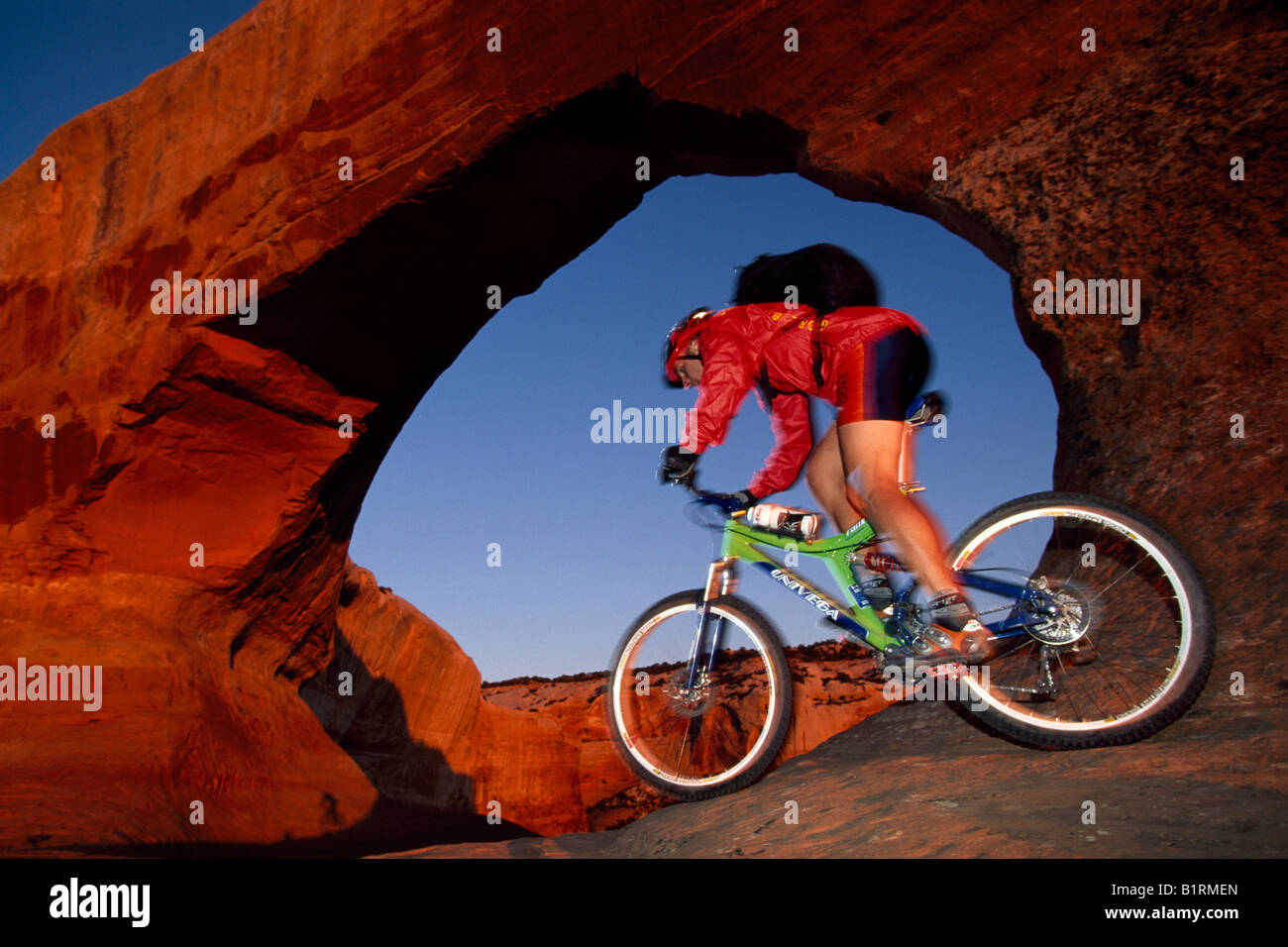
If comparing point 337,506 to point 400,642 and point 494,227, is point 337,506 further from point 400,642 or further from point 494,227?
point 400,642

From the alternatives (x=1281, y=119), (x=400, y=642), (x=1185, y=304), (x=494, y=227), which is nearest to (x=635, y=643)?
(x=1185, y=304)

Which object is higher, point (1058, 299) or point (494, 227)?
point (494, 227)

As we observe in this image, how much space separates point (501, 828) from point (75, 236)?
8729mm

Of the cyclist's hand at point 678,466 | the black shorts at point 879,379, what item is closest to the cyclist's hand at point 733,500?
the cyclist's hand at point 678,466

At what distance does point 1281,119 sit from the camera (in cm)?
351

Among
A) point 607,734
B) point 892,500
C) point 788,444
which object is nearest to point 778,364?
point 788,444

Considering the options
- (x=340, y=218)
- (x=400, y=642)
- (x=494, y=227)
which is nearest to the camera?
(x=340, y=218)

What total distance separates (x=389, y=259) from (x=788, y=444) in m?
3.67

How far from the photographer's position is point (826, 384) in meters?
2.91

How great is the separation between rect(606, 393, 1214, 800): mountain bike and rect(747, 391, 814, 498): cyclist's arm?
0.23 metres

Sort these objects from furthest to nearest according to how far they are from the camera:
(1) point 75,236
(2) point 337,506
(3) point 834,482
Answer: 1. (2) point 337,506
2. (1) point 75,236
3. (3) point 834,482

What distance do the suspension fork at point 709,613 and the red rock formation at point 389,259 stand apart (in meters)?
1.61

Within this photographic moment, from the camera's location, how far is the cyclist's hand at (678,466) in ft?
9.53

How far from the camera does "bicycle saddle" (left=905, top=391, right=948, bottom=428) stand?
2.81 meters
